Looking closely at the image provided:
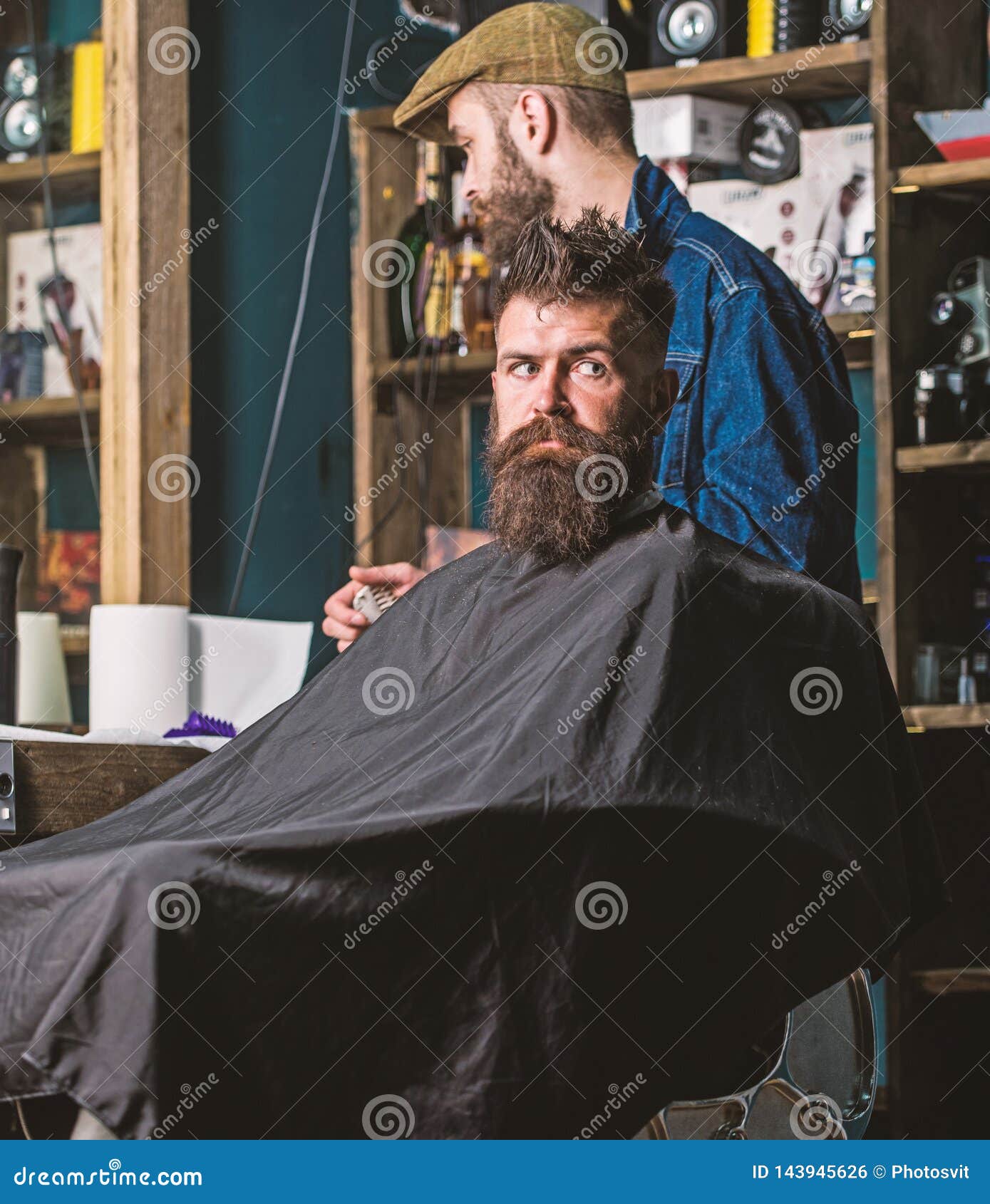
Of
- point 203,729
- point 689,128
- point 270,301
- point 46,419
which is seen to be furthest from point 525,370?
point 46,419

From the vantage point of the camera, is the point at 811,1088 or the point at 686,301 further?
the point at 686,301

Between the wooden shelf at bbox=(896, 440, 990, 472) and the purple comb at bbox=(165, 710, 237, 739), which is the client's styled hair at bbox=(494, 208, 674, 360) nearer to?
the purple comb at bbox=(165, 710, 237, 739)

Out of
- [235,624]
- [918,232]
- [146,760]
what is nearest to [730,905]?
[146,760]

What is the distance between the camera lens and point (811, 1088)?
6.34 ft

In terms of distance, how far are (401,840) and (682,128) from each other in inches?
Answer: 93.5

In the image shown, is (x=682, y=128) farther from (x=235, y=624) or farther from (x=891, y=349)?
(x=235, y=624)

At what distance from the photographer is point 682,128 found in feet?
11.5

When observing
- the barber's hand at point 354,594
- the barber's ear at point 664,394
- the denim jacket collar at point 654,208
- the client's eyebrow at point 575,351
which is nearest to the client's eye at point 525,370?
the client's eyebrow at point 575,351

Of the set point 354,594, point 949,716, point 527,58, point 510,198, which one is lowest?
point 949,716

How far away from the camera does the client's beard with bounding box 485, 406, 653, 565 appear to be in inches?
77.0

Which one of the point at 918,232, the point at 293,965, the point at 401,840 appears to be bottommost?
the point at 293,965

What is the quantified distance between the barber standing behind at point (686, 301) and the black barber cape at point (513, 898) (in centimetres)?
41

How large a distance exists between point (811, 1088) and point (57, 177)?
2.61 meters

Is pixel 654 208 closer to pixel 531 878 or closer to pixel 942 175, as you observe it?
pixel 942 175
